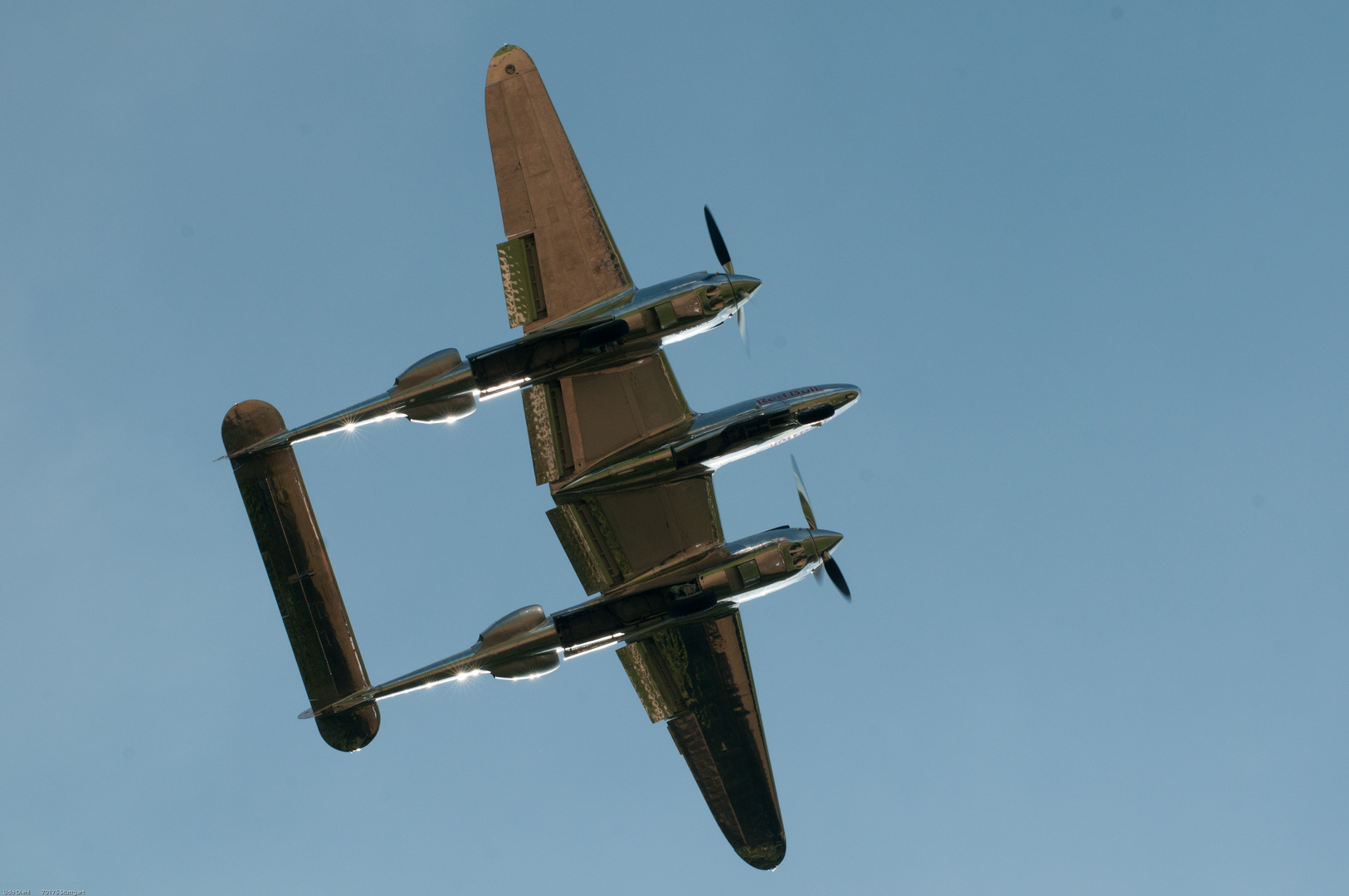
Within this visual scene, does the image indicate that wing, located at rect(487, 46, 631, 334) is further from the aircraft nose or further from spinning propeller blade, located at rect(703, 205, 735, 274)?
the aircraft nose

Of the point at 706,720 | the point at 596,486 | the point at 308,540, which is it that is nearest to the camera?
the point at 308,540

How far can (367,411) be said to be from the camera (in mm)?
22000

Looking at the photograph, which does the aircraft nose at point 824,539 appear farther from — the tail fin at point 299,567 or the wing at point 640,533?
the tail fin at point 299,567

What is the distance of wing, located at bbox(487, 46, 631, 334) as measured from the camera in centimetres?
2350

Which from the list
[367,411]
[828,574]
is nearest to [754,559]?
[828,574]

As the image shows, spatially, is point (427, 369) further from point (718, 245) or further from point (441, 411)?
point (718, 245)

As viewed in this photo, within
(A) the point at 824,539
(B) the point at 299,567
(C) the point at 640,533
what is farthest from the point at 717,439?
(B) the point at 299,567

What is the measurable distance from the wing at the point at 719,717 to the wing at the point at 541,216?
999 cm

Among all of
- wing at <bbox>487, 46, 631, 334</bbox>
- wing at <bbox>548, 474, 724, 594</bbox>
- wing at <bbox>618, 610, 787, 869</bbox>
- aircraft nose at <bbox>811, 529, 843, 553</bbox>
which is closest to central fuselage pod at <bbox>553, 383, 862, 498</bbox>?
wing at <bbox>548, 474, 724, 594</bbox>

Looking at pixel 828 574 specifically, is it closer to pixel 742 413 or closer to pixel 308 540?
pixel 742 413

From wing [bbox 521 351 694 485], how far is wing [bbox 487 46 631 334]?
2.03m

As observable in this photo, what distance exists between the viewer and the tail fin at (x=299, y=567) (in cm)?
2167

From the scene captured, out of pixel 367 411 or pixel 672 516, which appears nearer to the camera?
pixel 367 411

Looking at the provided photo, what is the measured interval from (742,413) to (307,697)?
13767mm
